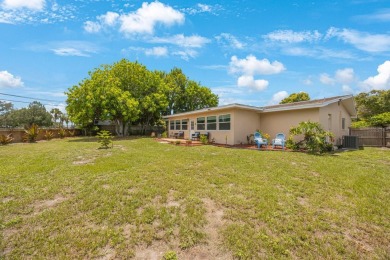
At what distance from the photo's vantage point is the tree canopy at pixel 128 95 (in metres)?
18.6

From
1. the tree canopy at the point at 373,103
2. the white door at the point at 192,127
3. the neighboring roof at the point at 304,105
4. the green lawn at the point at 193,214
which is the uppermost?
the tree canopy at the point at 373,103

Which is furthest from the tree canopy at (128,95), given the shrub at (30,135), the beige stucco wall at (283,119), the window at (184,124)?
the beige stucco wall at (283,119)

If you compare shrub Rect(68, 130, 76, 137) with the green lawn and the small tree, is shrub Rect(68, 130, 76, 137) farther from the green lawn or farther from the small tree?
the small tree

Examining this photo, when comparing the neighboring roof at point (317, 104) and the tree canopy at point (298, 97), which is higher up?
the tree canopy at point (298, 97)

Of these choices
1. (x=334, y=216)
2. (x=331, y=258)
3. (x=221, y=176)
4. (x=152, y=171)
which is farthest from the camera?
(x=152, y=171)

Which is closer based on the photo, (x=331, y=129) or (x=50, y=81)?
(x=331, y=129)

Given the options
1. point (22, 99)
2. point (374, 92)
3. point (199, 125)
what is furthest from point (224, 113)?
point (22, 99)

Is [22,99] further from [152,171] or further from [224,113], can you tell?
[152,171]

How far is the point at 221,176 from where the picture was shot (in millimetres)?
5617

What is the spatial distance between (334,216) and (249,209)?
1.48 metres

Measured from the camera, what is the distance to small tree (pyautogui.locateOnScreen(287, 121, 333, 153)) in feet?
32.3

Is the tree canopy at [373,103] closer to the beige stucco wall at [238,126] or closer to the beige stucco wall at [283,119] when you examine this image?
the beige stucco wall at [283,119]

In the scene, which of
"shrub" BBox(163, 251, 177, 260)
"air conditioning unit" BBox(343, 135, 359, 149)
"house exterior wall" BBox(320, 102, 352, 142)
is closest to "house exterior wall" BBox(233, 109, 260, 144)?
"house exterior wall" BBox(320, 102, 352, 142)

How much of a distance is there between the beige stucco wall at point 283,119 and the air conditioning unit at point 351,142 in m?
3.35
